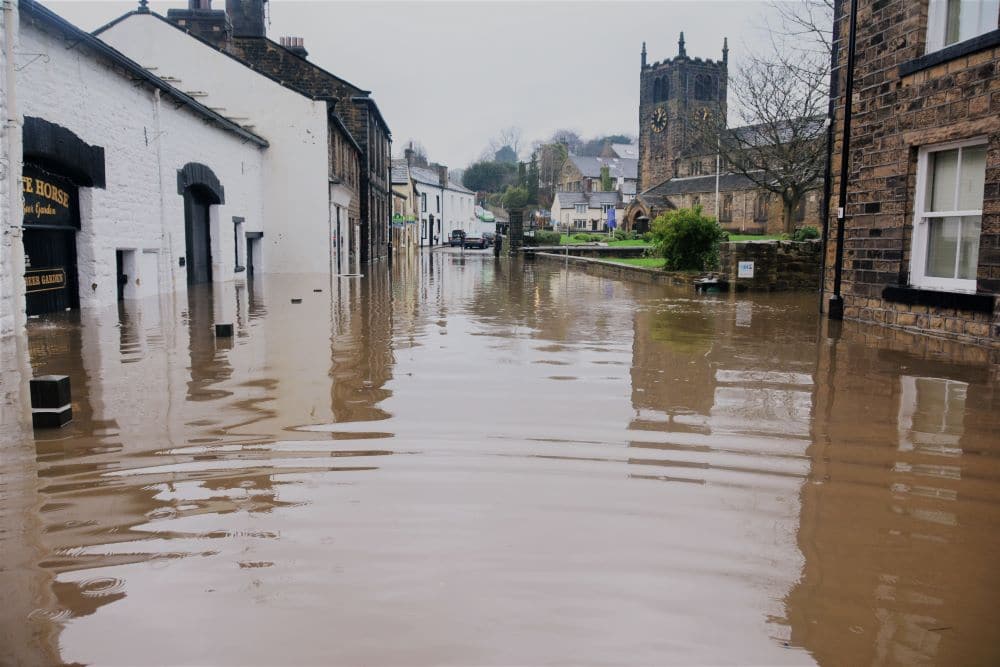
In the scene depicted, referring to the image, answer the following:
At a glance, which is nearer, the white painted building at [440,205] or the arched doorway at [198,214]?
the arched doorway at [198,214]

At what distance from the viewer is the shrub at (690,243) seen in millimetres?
21578

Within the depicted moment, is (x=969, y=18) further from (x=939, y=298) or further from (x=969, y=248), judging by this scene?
(x=939, y=298)

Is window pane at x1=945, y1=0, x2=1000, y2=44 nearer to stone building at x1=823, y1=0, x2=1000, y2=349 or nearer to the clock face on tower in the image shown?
stone building at x1=823, y1=0, x2=1000, y2=349

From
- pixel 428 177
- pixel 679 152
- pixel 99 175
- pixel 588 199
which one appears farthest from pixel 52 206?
pixel 588 199

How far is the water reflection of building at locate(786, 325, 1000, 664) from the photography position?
273 centimetres

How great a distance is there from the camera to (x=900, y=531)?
3.59m

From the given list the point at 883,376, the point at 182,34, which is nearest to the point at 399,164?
the point at 182,34

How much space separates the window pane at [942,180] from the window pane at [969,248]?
306mm

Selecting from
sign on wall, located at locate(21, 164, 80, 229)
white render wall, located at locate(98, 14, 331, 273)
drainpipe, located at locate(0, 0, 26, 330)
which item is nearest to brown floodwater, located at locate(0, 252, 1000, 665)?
drainpipe, located at locate(0, 0, 26, 330)

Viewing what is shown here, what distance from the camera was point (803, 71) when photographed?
27.6 metres

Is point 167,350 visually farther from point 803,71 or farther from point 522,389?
point 803,71

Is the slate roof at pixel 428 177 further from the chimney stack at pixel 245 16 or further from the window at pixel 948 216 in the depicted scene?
the window at pixel 948 216

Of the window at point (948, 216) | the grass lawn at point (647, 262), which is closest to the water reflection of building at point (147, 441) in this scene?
the window at point (948, 216)

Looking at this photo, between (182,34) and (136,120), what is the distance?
34.3 ft
